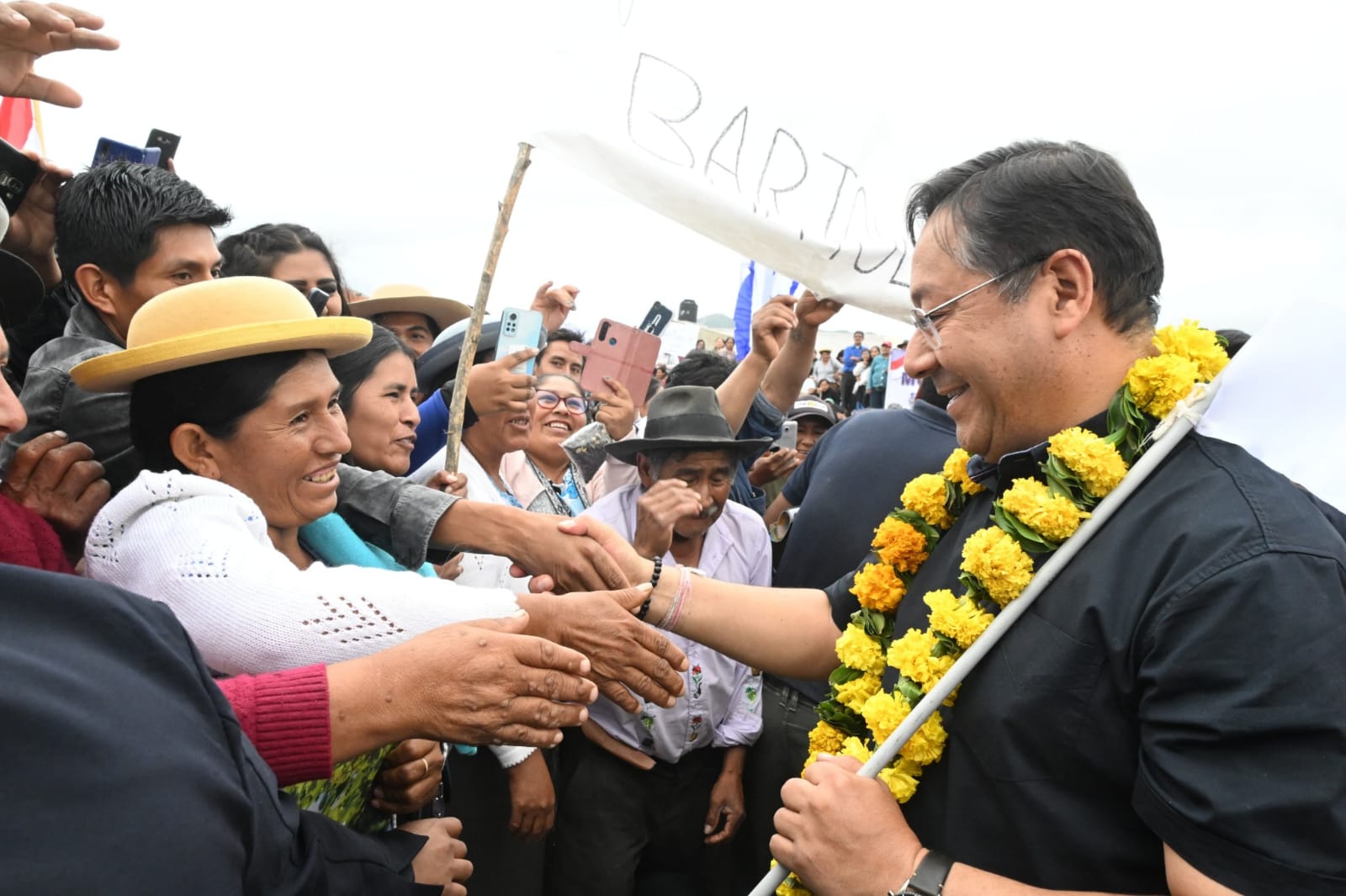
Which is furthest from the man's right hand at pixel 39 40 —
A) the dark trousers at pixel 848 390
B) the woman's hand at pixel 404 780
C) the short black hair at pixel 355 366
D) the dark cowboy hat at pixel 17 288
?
the dark trousers at pixel 848 390

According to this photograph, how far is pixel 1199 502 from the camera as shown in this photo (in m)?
1.70

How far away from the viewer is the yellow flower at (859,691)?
231 cm

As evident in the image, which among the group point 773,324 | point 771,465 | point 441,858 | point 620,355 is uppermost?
point 773,324

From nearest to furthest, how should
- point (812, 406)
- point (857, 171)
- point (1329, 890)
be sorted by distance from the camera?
point (1329, 890)
point (857, 171)
point (812, 406)

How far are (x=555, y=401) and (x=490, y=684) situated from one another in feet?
9.93

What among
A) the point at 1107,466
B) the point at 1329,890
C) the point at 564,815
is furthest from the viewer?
the point at 564,815

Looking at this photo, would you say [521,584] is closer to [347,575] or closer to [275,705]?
[347,575]

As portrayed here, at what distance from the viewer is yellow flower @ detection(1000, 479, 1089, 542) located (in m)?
1.88

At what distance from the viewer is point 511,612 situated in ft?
6.91

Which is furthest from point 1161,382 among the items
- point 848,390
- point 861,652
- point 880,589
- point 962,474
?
point 848,390

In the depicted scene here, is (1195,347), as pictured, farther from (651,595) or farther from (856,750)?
(651,595)

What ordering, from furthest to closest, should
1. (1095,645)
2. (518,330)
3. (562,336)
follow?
1. (562,336)
2. (518,330)
3. (1095,645)

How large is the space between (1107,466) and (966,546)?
13.6 inches

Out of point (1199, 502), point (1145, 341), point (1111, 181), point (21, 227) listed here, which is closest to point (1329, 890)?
point (1199, 502)
